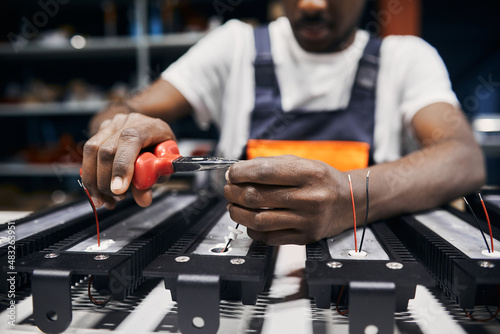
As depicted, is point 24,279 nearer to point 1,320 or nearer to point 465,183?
point 1,320

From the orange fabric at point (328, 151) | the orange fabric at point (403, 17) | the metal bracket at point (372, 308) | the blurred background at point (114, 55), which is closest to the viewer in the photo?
the metal bracket at point (372, 308)

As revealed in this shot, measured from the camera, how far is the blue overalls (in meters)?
0.88

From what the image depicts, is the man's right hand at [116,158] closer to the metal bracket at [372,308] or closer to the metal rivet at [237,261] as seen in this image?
the metal rivet at [237,261]

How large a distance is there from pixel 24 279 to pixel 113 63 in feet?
7.31

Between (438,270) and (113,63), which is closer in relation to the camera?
(438,270)

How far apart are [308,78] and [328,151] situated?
10.3 inches

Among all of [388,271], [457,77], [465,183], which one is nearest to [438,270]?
[388,271]

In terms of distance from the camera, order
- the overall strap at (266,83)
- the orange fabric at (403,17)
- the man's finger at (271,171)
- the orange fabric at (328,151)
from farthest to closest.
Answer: the orange fabric at (403,17), the overall strap at (266,83), the orange fabric at (328,151), the man's finger at (271,171)

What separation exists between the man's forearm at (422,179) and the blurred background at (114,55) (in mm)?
1298

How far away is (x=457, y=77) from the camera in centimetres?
210

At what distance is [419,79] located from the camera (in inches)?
38.2

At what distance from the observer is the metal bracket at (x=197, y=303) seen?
0.32 m

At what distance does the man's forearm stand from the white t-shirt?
0.90 feet

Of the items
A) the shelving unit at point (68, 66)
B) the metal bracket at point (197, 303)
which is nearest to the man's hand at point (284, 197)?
the metal bracket at point (197, 303)
